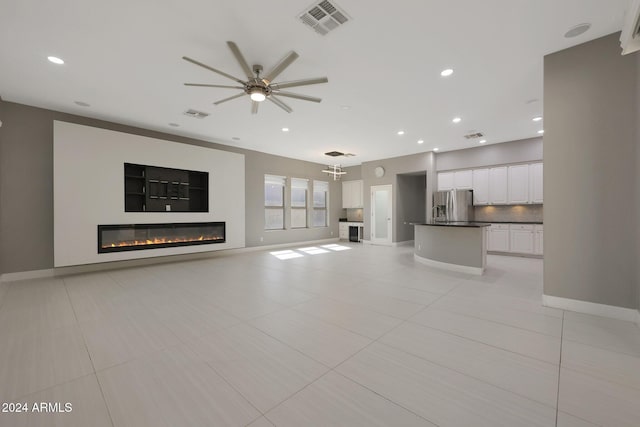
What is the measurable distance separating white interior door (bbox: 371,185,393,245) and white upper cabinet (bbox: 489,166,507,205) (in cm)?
299

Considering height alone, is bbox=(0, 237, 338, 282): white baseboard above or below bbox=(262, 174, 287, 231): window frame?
below

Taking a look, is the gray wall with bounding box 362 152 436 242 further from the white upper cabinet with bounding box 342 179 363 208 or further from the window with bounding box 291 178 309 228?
the window with bounding box 291 178 309 228

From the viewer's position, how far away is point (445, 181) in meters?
7.99

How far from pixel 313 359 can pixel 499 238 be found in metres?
7.08

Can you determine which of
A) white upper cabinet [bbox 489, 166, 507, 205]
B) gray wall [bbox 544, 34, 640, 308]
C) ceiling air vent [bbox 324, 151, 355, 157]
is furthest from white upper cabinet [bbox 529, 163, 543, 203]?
ceiling air vent [bbox 324, 151, 355, 157]

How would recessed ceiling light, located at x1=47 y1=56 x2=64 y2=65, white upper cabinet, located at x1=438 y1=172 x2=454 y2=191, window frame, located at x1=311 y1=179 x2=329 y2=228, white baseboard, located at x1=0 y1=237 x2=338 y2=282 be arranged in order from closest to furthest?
1. recessed ceiling light, located at x1=47 y1=56 x2=64 y2=65
2. white baseboard, located at x1=0 y1=237 x2=338 y2=282
3. white upper cabinet, located at x1=438 y1=172 x2=454 y2=191
4. window frame, located at x1=311 y1=179 x2=329 y2=228

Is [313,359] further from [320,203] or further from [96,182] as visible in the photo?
[320,203]

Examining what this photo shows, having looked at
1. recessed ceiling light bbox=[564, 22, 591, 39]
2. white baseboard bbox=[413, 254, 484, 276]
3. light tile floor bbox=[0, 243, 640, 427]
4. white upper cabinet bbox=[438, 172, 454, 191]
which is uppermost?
recessed ceiling light bbox=[564, 22, 591, 39]

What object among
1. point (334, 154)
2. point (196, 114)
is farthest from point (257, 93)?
point (334, 154)

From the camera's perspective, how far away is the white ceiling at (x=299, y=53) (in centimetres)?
243

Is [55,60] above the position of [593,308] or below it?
above

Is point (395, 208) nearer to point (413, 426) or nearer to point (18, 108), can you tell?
point (413, 426)

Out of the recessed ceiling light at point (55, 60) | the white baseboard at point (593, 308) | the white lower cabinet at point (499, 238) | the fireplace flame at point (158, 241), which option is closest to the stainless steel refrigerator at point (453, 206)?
the white lower cabinet at point (499, 238)

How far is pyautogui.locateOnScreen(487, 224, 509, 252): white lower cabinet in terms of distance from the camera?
6824 mm
